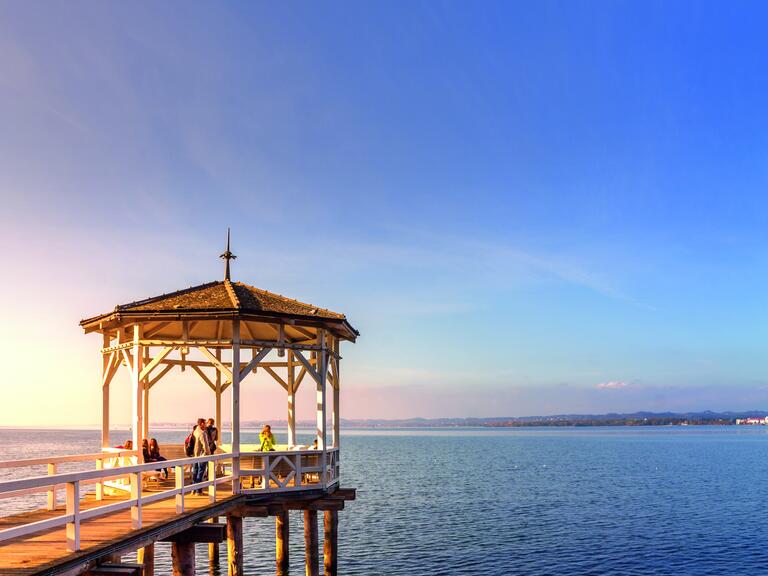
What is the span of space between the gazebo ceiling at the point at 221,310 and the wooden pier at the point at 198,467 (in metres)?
0.03

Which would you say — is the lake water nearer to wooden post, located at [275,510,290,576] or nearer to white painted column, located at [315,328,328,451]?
wooden post, located at [275,510,290,576]

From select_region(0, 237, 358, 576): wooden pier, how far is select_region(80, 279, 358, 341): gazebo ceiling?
1.2 inches

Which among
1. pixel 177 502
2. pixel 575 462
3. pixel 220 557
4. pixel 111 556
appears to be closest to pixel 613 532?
pixel 220 557

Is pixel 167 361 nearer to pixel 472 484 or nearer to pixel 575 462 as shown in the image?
pixel 472 484

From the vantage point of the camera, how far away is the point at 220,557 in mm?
29109

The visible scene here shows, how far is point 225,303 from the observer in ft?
60.5

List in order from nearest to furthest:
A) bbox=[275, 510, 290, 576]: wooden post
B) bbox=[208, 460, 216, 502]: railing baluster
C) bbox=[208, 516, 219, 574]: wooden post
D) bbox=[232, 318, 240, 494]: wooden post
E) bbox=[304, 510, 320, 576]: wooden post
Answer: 1. bbox=[208, 460, 216, 502]: railing baluster
2. bbox=[232, 318, 240, 494]: wooden post
3. bbox=[304, 510, 320, 576]: wooden post
4. bbox=[275, 510, 290, 576]: wooden post
5. bbox=[208, 516, 219, 574]: wooden post

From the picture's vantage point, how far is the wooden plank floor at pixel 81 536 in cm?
1028

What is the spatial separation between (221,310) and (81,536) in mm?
6874

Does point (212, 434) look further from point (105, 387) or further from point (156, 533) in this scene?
point (156, 533)

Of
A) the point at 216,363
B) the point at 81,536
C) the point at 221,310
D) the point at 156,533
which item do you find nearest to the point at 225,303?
the point at 221,310

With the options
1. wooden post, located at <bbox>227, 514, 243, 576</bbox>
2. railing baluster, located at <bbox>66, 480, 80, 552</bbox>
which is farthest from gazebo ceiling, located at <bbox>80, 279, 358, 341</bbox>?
railing baluster, located at <bbox>66, 480, 80, 552</bbox>

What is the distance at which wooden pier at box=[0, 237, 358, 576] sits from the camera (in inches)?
503

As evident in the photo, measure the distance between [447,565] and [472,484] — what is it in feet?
112
